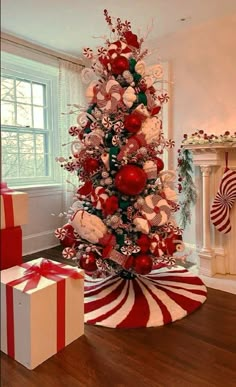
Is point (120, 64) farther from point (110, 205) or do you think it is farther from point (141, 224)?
point (141, 224)

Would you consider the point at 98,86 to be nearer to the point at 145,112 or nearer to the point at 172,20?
the point at 145,112

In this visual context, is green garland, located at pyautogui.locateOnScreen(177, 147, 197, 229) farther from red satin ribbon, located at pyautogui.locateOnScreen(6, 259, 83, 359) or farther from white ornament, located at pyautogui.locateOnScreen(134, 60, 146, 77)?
red satin ribbon, located at pyautogui.locateOnScreen(6, 259, 83, 359)

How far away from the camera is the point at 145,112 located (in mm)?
1692

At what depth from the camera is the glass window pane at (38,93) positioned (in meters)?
1.88

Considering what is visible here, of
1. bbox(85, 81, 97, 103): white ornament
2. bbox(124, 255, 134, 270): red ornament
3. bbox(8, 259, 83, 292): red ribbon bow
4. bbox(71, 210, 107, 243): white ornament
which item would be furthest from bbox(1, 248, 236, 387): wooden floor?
bbox(85, 81, 97, 103): white ornament

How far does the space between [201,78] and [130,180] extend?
122 cm

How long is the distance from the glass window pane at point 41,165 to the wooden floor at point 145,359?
98cm

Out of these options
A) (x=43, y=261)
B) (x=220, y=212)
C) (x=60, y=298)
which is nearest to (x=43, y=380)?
(x=60, y=298)

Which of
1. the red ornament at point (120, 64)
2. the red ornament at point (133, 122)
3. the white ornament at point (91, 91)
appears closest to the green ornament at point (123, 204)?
the red ornament at point (133, 122)

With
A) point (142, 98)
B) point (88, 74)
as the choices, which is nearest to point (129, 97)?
point (142, 98)

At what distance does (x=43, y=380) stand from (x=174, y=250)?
3.33 feet

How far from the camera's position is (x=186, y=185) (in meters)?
2.43

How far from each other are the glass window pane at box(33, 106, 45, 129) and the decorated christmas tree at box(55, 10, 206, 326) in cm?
25

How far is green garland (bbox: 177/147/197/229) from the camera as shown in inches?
95.3
